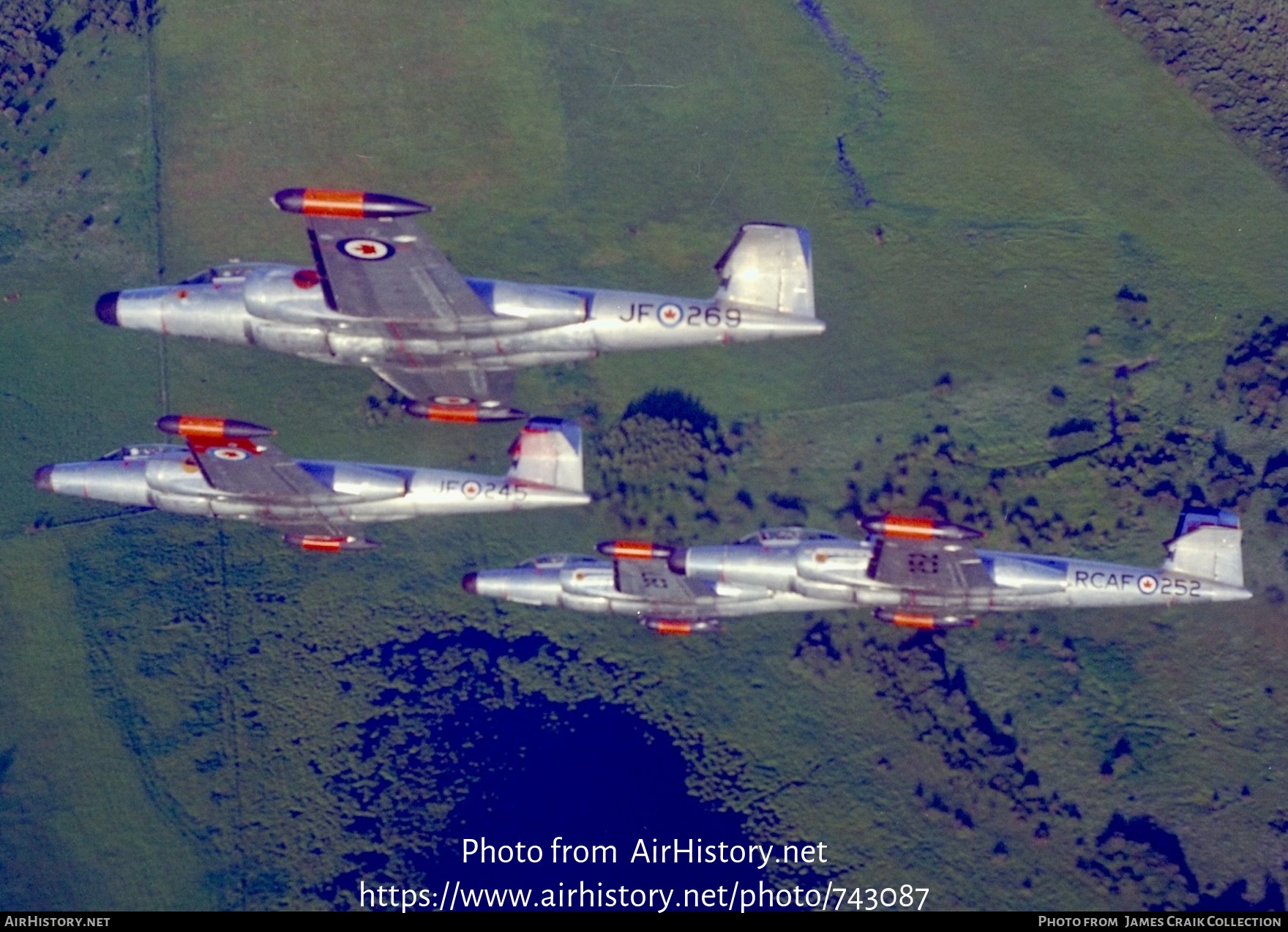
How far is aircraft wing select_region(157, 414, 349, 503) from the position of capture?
54250mm

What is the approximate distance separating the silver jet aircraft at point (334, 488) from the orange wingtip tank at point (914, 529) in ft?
45.6

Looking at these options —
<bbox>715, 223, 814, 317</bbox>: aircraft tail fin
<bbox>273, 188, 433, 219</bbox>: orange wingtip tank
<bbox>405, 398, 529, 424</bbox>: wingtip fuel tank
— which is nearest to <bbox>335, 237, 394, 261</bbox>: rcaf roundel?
<bbox>273, 188, 433, 219</bbox>: orange wingtip tank

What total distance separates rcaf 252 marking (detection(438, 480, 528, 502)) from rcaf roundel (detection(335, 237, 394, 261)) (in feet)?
39.0

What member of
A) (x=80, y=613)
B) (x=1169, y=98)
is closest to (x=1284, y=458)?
(x=1169, y=98)

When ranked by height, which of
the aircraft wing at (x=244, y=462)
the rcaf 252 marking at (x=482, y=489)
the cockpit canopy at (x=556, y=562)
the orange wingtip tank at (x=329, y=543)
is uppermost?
the aircraft wing at (x=244, y=462)

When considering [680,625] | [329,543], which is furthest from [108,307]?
[680,625]

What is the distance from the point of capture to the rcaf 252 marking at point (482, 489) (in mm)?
61344

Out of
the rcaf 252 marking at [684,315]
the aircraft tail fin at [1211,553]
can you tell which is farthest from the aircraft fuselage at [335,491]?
the aircraft tail fin at [1211,553]

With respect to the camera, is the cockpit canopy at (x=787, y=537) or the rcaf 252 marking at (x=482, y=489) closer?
the cockpit canopy at (x=787, y=537)

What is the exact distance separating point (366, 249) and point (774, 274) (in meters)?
16.8

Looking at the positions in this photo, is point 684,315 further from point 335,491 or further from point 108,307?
point 108,307

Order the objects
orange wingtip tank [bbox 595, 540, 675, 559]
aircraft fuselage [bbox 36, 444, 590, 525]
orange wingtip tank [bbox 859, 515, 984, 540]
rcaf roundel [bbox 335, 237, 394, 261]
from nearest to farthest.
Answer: rcaf roundel [bbox 335, 237, 394, 261], orange wingtip tank [bbox 859, 515, 984, 540], orange wingtip tank [bbox 595, 540, 675, 559], aircraft fuselage [bbox 36, 444, 590, 525]

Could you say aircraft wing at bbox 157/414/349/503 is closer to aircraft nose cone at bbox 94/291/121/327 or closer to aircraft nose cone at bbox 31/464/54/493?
aircraft nose cone at bbox 94/291/121/327

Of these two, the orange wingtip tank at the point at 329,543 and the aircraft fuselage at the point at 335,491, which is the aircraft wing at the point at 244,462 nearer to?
the aircraft fuselage at the point at 335,491
